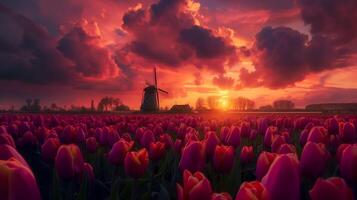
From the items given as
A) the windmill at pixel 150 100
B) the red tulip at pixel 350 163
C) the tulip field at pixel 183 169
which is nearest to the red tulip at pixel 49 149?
the tulip field at pixel 183 169

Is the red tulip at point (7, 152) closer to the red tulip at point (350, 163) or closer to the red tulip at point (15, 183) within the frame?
the red tulip at point (15, 183)

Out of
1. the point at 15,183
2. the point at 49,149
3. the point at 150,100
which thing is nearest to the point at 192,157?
the point at 15,183

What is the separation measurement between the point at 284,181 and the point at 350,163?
1473mm

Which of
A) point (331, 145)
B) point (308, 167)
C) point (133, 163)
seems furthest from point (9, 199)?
point (331, 145)

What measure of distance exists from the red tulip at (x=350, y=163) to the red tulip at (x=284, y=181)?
1379 millimetres

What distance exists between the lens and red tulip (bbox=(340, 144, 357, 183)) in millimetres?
3058

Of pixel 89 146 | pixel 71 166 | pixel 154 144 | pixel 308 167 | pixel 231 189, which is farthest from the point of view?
pixel 89 146

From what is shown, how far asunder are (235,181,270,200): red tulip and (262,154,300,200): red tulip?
0.22 metres

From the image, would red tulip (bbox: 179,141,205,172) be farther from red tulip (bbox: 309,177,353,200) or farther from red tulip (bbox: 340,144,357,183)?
red tulip (bbox: 309,177,353,200)

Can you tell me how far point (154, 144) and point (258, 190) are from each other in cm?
A: 323

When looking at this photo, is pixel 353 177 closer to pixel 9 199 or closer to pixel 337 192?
pixel 337 192

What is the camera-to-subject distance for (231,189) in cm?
402

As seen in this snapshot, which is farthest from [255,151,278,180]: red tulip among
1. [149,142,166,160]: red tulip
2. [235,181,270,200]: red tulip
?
[149,142,166,160]: red tulip

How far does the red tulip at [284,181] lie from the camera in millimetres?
1951
